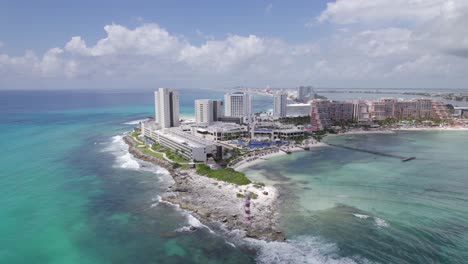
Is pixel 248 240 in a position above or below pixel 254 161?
below

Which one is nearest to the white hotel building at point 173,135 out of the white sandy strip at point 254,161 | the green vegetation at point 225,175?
the white sandy strip at point 254,161

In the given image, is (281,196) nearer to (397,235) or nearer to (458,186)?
(397,235)

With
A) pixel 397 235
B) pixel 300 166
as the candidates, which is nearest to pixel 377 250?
pixel 397 235

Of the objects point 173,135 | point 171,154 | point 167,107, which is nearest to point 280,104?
point 167,107

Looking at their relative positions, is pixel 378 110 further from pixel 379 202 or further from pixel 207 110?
pixel 379 202

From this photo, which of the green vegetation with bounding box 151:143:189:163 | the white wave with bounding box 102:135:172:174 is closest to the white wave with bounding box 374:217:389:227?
the white wave with bounding box 102:135:172:174

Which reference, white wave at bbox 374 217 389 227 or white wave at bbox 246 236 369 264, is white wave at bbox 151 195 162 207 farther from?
white wave at bbox 374 217 389 227
